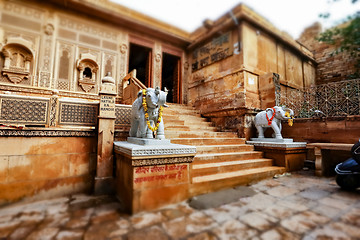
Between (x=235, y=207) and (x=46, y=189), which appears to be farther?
(x=46, y=189)

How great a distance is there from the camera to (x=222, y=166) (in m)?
3.97

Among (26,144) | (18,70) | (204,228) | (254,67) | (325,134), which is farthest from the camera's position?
(254,67)

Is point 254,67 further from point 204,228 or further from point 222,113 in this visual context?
point 204,228

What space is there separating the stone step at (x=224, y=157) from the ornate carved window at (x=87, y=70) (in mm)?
6260

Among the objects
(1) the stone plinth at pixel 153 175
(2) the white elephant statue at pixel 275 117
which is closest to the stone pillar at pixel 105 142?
(1) the stone plinth at pixel 153 175

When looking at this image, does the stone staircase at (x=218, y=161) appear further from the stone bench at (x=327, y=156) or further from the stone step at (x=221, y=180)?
the stone bench at (x=327, y=156)

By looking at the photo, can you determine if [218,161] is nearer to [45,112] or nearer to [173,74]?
[45,112]

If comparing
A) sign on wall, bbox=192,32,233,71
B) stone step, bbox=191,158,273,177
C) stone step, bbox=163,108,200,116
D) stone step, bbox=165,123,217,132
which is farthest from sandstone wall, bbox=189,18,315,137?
stone step, bbox=191,158,273,177

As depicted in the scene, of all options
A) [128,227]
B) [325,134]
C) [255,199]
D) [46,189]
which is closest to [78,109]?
[46,189]

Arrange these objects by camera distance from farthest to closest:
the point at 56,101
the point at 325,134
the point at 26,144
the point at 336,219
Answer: the point at 325,134 < the point at 56,101 < the point at 26,144 < the point at 336,219

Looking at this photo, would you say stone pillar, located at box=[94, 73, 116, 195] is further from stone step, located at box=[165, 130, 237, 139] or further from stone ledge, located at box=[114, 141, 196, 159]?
stone step, located at box=[165, 130, 237, 139]

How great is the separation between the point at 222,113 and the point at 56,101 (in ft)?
17.6

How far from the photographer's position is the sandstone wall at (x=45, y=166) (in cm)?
318

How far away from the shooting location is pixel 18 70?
22.0ft
